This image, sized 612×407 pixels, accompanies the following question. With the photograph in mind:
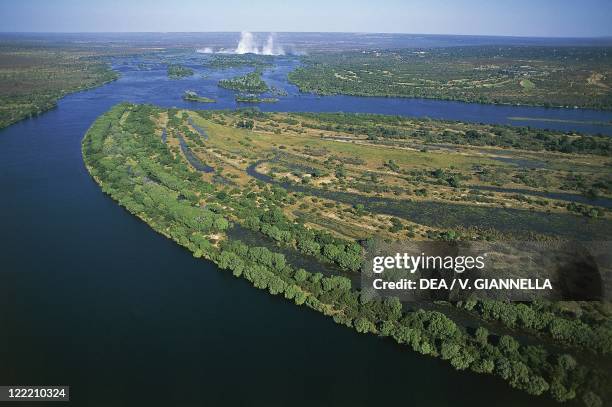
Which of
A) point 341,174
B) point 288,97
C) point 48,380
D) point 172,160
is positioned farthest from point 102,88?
point 48,380

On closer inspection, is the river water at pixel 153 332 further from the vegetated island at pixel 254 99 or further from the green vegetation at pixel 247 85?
the green vegetation at pixel 247 85

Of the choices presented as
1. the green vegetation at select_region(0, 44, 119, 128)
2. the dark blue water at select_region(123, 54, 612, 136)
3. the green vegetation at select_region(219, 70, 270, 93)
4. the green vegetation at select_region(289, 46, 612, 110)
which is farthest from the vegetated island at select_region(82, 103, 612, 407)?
the green vegetation at select_region(289, 46, 612, 110)

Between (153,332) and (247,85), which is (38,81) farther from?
(153,332)

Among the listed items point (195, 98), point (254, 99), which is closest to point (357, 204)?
point (254, 99)

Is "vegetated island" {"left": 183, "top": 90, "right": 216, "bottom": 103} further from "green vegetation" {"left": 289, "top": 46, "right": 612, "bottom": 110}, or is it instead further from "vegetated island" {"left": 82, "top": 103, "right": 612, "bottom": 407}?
"green vegetation" {"left": 289, "top": 46, "right": 612, "bottom": 110}

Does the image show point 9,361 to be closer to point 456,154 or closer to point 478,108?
point 456,154

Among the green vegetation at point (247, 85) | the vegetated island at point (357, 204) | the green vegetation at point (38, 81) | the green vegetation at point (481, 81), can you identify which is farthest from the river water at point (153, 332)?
the green vegetation at point (481, 81)
